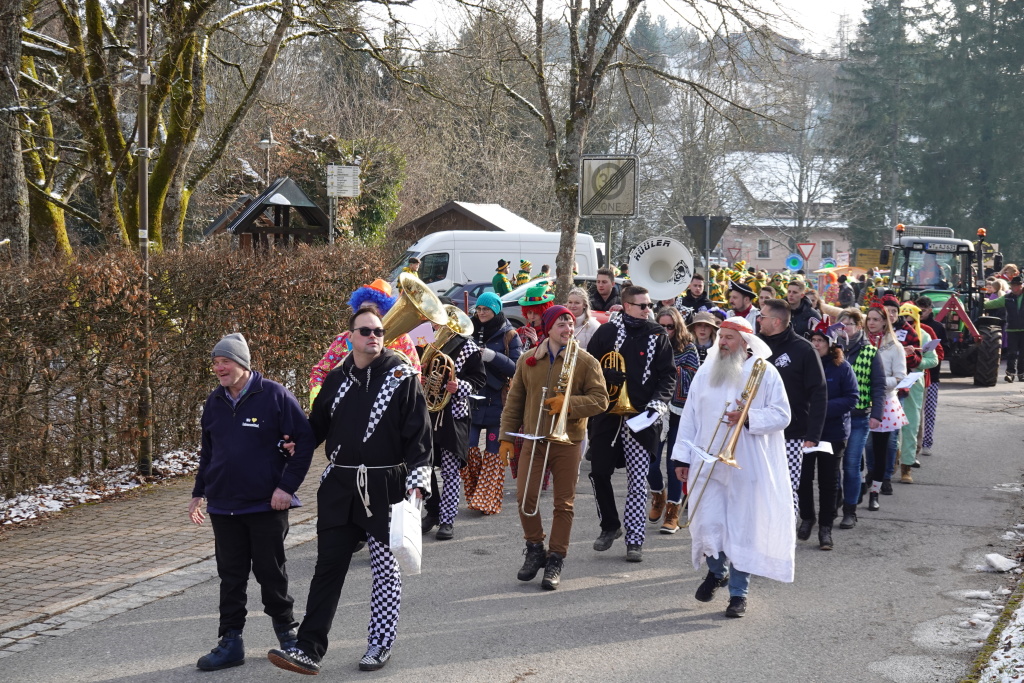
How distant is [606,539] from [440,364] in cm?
175

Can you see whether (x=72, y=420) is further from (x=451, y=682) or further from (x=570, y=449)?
(x=451, y=682)

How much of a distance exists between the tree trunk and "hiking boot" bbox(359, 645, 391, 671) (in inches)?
261

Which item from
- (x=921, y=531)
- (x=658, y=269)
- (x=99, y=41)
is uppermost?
(x=99, y=41)

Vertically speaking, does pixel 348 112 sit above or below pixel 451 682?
above

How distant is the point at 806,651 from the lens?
5.87m

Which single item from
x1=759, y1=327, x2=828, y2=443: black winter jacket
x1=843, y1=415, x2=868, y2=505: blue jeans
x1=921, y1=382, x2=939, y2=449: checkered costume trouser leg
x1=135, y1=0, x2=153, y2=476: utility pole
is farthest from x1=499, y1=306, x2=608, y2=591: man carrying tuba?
x1=921, y1=382, x2=939, y2=449: checkered costume trouser leg

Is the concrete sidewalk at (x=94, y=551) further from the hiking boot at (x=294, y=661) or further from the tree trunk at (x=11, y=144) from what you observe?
the tree trunk at (x=11, y=144)

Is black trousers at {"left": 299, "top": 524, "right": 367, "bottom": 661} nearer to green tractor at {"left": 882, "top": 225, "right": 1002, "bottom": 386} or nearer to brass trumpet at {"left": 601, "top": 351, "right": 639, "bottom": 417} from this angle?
brass trumpet at {"left": 601, "top": 351, "right": 639, "bottom": 417}

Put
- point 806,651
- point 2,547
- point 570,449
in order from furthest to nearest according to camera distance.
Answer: point 2,547, point 570,449, point 806,651

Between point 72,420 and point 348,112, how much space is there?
30758 millimetres

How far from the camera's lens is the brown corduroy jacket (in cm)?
706

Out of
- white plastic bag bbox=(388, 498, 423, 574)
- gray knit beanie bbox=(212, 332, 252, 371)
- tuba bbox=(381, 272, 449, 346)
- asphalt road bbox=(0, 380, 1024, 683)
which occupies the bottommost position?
asphalt road bbox=(0, 380, 1024, 683)

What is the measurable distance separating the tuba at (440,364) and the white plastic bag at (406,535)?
2348 millimetres

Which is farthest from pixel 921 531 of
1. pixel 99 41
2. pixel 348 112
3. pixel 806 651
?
pixel 348 112
